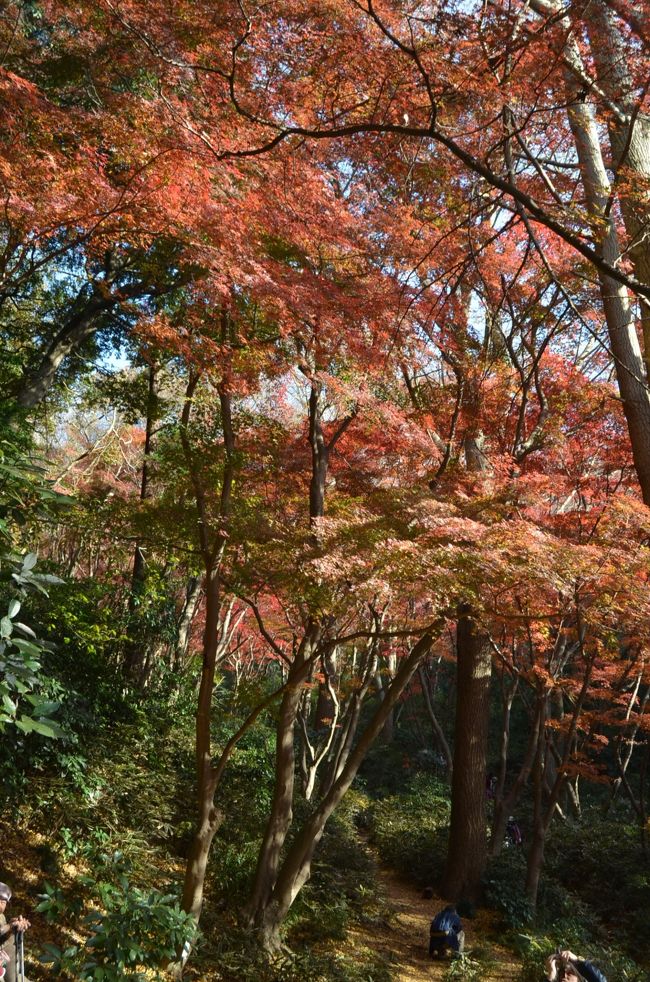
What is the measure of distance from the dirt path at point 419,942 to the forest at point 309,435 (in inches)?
2.6

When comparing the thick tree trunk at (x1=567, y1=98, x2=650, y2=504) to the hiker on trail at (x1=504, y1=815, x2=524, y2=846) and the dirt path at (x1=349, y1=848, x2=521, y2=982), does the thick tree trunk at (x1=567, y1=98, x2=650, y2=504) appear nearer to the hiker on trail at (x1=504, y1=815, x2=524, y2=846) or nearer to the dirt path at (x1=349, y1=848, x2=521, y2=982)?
the dirt path at (x1=349, y1=848, x2=521, y2=982)

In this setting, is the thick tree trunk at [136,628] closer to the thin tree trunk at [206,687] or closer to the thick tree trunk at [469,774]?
the thin tree trunk at [206,687]

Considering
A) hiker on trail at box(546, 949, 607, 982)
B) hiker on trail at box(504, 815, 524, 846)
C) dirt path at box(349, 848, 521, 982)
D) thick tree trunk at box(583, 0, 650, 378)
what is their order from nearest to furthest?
thick tree trunk at box(583, 0, 650, 378)
hiker on trail at box(546, 949, 607, 982)
dirt path at box(349, 848, 521, 982)
hiker on trail at box(504, 815, 524, 846)

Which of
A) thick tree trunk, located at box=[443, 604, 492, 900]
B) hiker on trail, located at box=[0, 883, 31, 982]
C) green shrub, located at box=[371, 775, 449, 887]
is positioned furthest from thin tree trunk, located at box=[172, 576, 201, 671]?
hiker on trail, located at box=[0, 883, 31, 982]

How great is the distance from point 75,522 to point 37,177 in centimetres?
353

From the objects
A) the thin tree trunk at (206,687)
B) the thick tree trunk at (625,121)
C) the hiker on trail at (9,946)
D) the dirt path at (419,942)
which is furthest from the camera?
the dirt path at (419,942)

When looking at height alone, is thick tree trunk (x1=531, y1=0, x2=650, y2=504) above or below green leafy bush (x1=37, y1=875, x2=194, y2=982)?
above

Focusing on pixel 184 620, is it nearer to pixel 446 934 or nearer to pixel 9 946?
pixel 446 934

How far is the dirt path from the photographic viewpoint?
7.50 metres

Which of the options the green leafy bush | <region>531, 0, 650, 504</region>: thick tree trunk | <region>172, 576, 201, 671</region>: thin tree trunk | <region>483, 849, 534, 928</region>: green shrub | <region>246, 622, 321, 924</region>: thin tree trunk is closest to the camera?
the green leafy bush

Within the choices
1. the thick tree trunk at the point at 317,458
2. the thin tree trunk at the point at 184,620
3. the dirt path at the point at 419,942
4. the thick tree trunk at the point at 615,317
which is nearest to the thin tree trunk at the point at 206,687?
the thick tree trunk at the point at 317,458

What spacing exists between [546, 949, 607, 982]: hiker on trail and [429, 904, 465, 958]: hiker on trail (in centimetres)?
276

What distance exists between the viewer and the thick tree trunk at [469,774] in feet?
32.4

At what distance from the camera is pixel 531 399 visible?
945 cm
